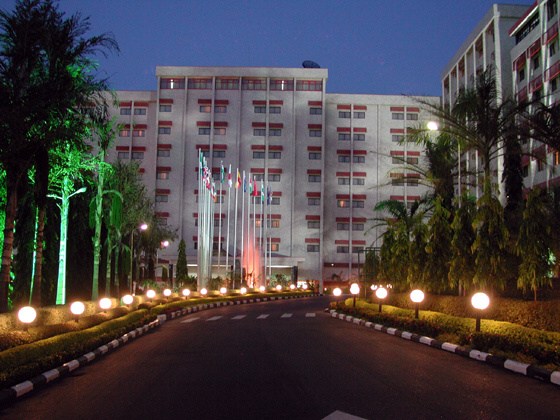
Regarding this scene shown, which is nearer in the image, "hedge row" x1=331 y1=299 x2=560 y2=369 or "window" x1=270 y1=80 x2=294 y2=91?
"hedge row" x1=331 y1=299 x2=560 y2=369

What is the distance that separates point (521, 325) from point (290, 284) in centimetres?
5042

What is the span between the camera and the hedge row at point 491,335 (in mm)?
10727

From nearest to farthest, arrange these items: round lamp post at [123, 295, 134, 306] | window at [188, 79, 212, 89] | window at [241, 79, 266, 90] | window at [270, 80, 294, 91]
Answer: round lamp post at [123, 295, 134, 306]
window at [188, 79, 212, 89]
window at [241, 79, 266, 90]
window at [270, 80, 294, 91]

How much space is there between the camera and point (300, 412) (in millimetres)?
6949

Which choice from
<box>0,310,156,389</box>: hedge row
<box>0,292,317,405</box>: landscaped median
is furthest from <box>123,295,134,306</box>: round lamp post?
<box>0,310,156,389</box>: hedge row

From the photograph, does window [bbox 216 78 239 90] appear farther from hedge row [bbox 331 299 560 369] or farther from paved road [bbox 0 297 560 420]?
paved road [bbox 0 297 560 420]

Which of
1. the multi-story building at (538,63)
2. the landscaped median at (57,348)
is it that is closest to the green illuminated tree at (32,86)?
the landscaped median at (57,348)

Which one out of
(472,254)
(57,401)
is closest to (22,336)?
(57,401)

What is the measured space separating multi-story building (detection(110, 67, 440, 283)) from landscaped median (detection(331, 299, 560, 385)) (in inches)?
2045

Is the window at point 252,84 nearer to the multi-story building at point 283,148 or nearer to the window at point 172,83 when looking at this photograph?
the multi-story building at point 283,148

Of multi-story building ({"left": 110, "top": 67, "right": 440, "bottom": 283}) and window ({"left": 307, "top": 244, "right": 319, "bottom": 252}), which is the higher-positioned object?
multi-story building ({"left": 110, "top": 67, "right": 440, "bottom": 283})

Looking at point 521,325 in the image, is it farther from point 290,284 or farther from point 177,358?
point 290,284

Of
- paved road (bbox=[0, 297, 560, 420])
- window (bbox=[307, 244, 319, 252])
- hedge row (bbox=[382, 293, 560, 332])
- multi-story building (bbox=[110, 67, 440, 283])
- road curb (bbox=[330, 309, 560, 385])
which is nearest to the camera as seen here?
paved road (bbox=[0, 297, 560, 420])

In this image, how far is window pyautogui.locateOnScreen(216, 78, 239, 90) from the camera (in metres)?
72.9
